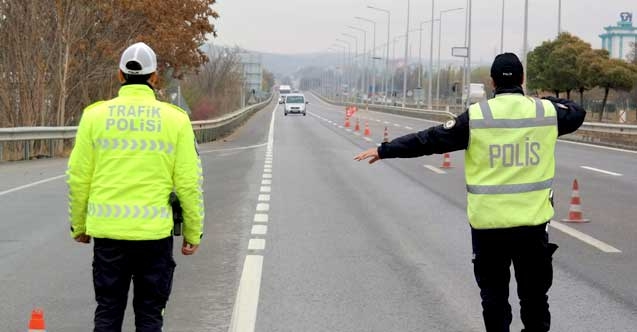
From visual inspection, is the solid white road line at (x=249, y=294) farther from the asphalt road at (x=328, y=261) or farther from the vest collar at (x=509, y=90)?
the vest collar at (x=509, y=90)

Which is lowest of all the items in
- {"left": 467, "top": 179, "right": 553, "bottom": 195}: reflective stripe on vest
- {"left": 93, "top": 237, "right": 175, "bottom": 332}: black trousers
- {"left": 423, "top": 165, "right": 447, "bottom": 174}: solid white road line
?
{"left": 423, "top": 165, "right": 447, "bottom": 174}: solid white road line

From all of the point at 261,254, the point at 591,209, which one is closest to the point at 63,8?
the point at 591,209

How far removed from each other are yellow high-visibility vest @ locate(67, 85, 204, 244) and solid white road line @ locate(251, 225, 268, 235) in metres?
7.02

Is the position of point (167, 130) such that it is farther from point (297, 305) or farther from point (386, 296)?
point (386, 296)

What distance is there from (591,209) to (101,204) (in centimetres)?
1147

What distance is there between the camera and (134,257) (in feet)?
16.9

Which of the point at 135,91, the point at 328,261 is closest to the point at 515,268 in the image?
the point at 135,91

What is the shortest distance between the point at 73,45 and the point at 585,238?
74.6 feet

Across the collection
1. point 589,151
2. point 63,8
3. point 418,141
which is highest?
point 63,8

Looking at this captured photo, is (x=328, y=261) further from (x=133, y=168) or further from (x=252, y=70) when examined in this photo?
(x=252, y=70)

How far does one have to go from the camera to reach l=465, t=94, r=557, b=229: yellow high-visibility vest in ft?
18.9

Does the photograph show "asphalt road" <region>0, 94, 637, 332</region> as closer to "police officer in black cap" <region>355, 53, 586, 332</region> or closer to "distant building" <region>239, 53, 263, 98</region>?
"police officer in black cap" <region>355, 53, 586, 332</region>

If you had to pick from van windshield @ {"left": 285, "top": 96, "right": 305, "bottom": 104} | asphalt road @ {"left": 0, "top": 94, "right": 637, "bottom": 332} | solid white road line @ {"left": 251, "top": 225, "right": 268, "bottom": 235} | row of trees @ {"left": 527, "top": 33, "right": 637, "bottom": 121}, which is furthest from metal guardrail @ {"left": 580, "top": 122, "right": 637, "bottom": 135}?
van windshield @ {"left": 285, "top": 96, "right": 305, "bottom": 104}

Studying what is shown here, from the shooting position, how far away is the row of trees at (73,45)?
99.9ft
